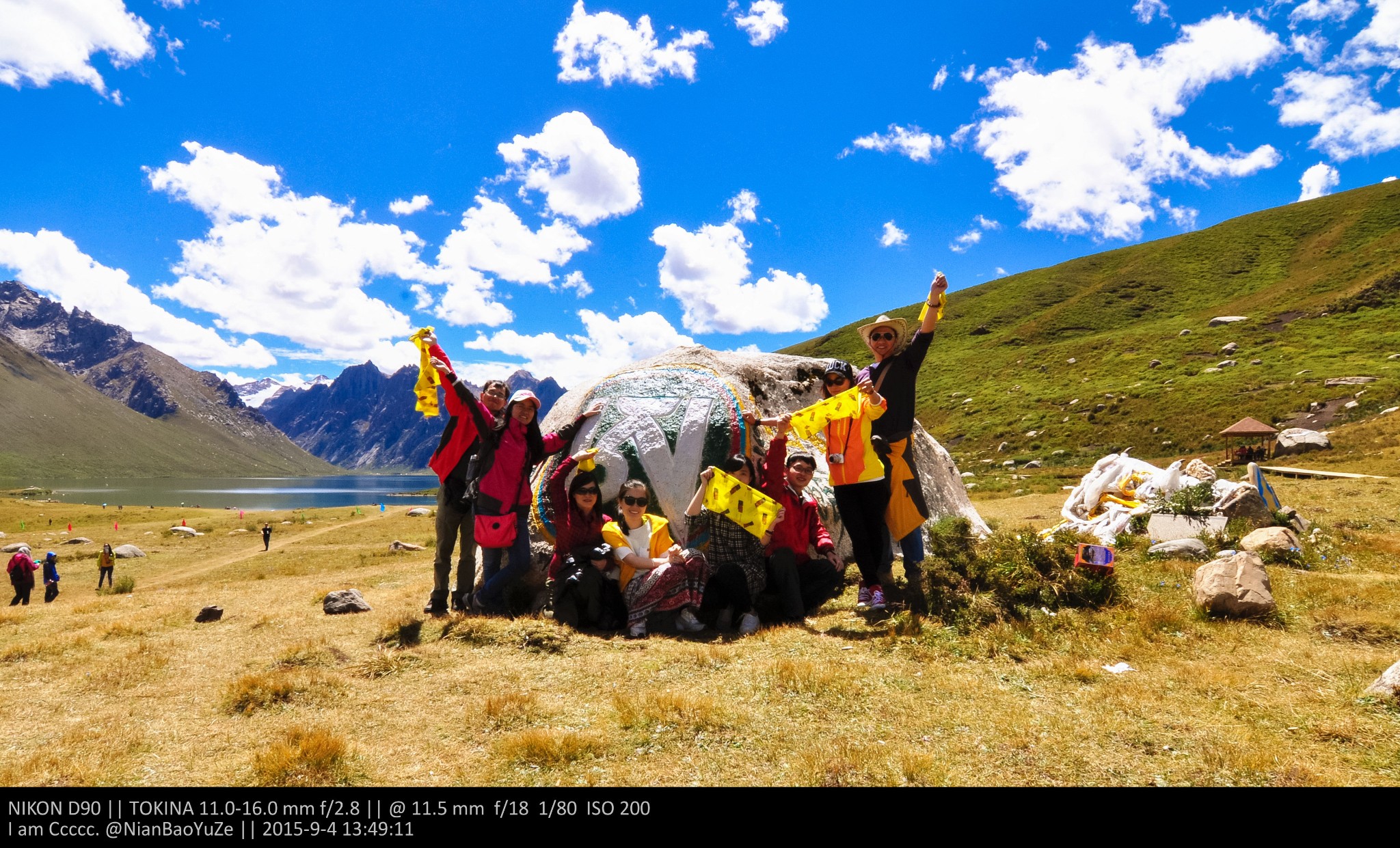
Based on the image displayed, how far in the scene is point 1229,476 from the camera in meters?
25.3

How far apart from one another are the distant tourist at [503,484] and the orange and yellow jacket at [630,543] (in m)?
1.63

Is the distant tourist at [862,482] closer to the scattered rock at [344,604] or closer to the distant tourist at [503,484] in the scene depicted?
the distant tourist at [503,484]

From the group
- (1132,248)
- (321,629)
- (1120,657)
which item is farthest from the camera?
(1132,248)

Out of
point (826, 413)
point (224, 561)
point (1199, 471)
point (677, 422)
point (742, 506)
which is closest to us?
point (742, 506)

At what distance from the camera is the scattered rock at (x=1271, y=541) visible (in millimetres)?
9172

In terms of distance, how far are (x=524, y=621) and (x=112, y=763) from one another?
13.2 feet

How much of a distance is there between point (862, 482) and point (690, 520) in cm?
253

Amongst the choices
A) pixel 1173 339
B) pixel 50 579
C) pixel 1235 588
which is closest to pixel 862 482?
pixel 1235 588

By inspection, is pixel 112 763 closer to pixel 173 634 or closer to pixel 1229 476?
pixel 173 634

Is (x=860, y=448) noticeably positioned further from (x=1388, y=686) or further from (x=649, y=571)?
(x=1388, y=686)

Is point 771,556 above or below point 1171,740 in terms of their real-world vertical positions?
above

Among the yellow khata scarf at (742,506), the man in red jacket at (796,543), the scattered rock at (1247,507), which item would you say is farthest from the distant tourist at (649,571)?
the scattered rock at (1247,507)

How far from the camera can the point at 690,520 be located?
29.2 feet
